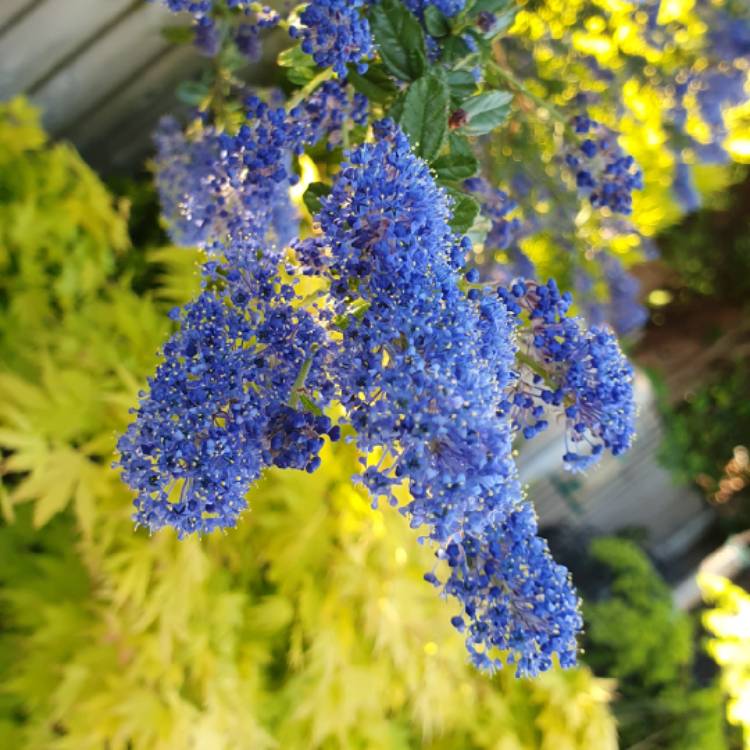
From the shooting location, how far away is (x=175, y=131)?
122 centimetres

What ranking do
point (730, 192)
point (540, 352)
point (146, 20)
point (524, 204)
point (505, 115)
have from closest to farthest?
point (540, 352) → point (505, 115) → point (524, 204) → point (146, 20) → point (730, 192)

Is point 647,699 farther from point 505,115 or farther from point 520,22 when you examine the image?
point 505,115

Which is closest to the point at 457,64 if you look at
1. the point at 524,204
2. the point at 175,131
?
the point at 175,131

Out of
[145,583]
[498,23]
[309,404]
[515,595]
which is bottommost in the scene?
[145,583]

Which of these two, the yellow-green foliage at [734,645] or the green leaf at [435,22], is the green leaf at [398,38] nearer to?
the green leaf at [435,22]

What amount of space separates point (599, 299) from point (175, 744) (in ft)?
5.25

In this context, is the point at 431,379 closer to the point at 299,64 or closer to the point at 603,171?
the point at 299,64

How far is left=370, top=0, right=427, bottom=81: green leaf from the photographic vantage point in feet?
2.29

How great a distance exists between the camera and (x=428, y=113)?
26.4 inches

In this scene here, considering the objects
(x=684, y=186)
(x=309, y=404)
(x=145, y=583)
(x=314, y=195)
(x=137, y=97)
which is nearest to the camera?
(x=309, y=404)

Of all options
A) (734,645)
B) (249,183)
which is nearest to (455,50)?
(249,183)

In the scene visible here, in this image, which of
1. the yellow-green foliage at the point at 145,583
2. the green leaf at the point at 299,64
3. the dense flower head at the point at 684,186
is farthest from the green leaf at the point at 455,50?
the dense flower head at the point at 684,186

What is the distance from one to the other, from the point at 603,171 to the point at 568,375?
1.32ft

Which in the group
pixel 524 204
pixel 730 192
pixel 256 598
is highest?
pixel 524 204
